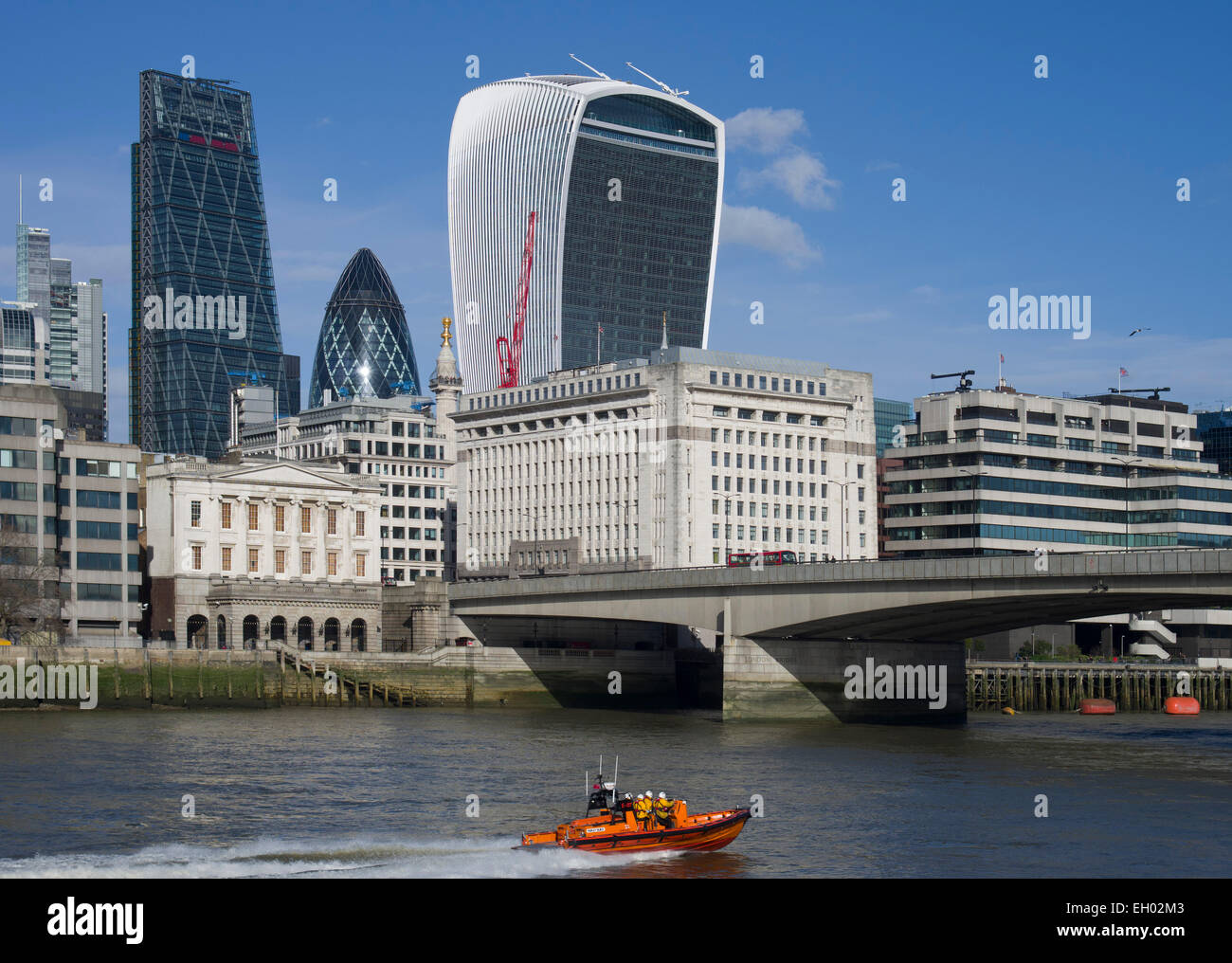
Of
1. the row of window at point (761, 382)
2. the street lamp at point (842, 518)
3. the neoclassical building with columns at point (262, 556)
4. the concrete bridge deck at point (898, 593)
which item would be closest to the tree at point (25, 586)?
the neoclassical building with columns at point (262, 556)

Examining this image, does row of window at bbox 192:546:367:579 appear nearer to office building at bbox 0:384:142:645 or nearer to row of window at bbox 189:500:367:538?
row of window at bbox 189:500:367:538

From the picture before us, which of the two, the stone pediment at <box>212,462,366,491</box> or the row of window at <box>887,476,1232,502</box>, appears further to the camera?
the row of window at <box>887,476,1232,502</box>

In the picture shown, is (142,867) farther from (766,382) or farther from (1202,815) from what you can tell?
(766,382)

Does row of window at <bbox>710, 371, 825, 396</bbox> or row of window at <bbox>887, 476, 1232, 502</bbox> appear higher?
row of window at <bbox>710, 371, 825, 396</bbox>

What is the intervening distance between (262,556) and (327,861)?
100228 mm

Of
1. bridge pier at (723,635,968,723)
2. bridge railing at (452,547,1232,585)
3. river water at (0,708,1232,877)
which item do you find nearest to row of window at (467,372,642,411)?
bridge pier at (723,635,968,723)

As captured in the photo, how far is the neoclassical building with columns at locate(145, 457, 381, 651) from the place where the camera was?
13662 centimetres

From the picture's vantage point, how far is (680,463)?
16350 cm

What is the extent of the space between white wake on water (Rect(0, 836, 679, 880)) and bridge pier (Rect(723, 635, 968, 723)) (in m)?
53.5

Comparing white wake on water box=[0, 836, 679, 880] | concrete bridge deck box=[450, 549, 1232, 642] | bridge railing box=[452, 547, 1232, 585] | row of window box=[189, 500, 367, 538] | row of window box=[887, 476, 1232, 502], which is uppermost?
row of window box=[887, 476, 1232, 502]

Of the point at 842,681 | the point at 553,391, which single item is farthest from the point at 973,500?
the point at 842,681

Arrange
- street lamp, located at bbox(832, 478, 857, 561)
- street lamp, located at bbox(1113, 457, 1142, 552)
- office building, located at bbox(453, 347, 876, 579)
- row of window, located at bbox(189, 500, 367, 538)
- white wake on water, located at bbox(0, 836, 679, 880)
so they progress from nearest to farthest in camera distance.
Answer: white wake on water, located at bbox(0, 836, 679, 880) → row of window, located at bbox(189, 500, 367, 538) → office building, located at bbox(453, 347, 876, 579) → street lamp, located at bbox(832, 478, 857, 561) → street lamp, located at bbox(1113, 457, 1142, 552)
